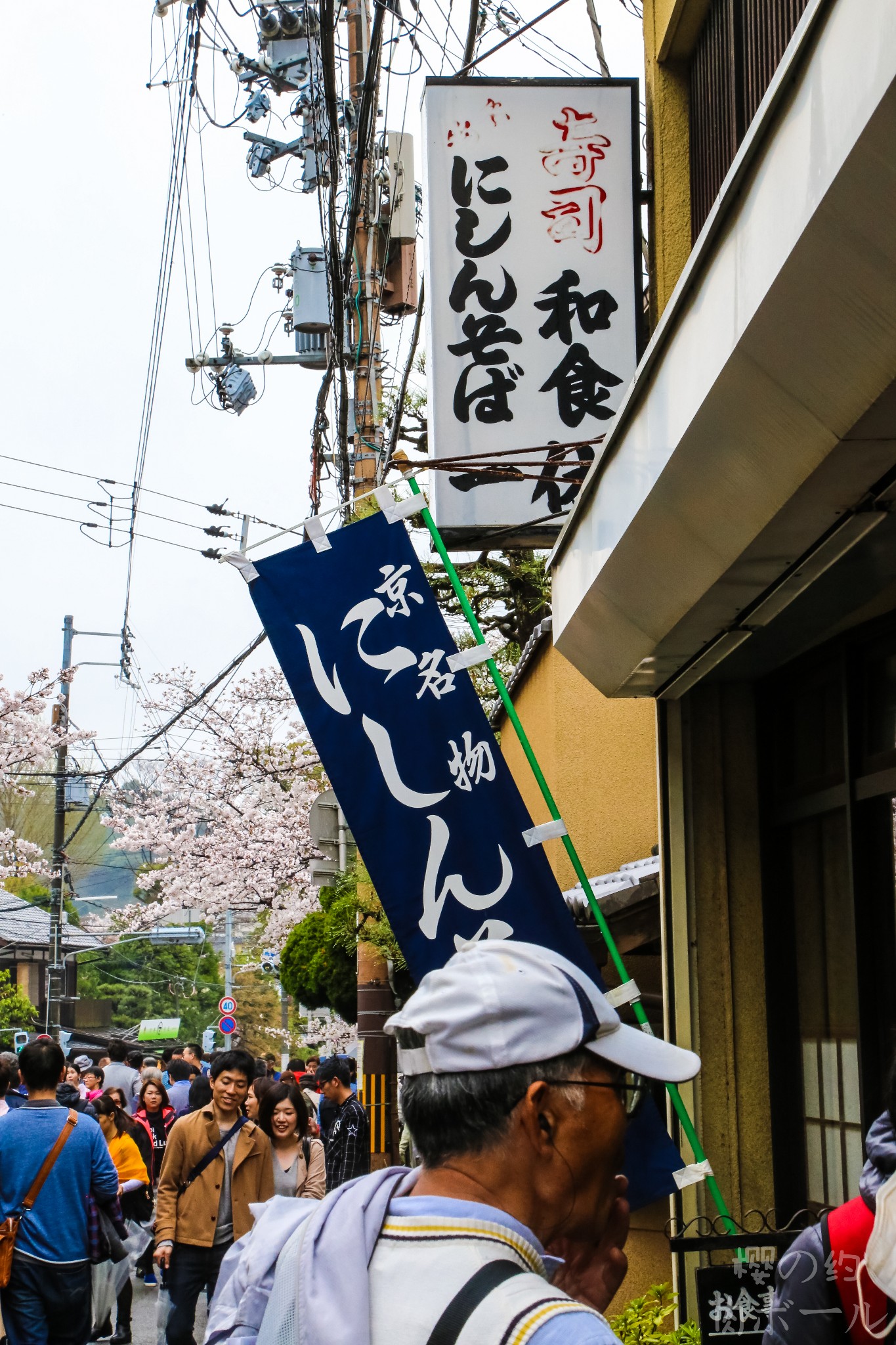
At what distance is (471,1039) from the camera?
1814mm

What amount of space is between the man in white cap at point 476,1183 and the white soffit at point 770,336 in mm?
1390

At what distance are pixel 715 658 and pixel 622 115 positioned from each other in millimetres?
3212

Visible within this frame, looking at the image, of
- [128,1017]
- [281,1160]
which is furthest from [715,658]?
[128,1017]

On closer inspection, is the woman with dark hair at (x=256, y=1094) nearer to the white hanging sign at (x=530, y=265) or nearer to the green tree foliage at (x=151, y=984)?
the white hanging sign at (x=530, y=265)

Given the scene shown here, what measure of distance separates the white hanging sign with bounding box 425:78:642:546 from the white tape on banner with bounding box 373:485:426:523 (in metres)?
1.74

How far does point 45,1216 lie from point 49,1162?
258 mm

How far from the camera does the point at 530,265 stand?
672cm

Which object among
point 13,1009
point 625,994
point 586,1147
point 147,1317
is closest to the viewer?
point 586,1147

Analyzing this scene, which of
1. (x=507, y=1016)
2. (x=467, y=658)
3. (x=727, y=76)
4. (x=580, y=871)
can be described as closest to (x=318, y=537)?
(x=467, y=658)

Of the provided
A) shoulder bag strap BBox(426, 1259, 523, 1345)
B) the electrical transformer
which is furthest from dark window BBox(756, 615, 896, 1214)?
the electrical transformer

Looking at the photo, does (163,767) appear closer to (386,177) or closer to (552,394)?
(386,177)

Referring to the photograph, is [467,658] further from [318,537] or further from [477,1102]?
[477,1102]

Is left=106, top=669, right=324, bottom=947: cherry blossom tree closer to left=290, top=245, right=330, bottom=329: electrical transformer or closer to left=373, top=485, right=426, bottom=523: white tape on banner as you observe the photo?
left=290, top=245, right=330, bottom=329: electrical transformer

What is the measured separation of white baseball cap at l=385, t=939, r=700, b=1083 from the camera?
5.95 feet
